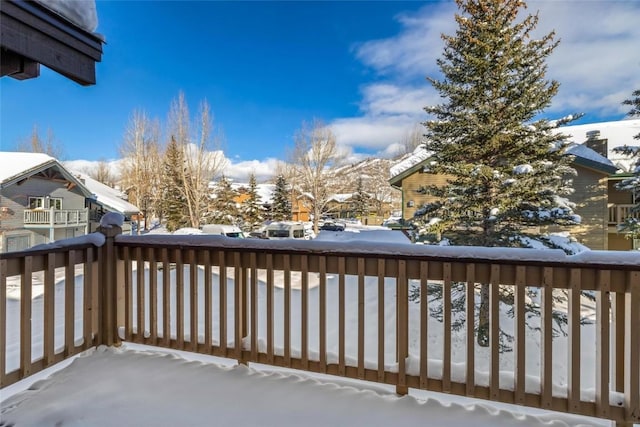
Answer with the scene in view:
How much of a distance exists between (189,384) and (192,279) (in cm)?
67

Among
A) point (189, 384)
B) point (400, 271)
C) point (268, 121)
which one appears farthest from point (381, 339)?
point (268, 121)

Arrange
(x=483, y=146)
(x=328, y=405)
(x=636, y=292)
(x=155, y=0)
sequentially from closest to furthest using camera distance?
(x=636, y=292) → (x=328, y=405) → (x=155, y=0) → (x=483, y=146)

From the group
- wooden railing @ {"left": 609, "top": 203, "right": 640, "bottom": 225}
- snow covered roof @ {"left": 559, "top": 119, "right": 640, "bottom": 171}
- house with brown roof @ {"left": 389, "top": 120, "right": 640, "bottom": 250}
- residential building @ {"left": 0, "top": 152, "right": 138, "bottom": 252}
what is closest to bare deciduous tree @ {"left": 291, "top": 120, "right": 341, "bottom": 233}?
house with brown roof @ {"left": 389, "top": 120, "right": 640, "bottom": 250}

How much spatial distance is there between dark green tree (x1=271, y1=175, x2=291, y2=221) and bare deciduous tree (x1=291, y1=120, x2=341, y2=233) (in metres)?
3.98

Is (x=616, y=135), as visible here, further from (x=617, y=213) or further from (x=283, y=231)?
(x=283, y=231)

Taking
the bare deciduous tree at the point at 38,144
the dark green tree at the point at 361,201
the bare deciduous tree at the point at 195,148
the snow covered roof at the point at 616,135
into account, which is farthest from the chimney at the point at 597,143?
the bare deciduous tree at the point at 38,144

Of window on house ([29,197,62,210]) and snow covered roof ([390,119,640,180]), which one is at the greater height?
snow covered roof ([390,119,640,180])

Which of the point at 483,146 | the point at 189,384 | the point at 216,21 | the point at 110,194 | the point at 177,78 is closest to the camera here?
the point at 189,384

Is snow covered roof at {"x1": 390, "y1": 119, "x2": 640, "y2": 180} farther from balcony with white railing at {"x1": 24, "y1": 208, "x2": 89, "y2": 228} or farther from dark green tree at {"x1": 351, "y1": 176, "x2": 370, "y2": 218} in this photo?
dark green tree at {"x1": 351, "y1": 176, "x2": 370, "y2": 218}

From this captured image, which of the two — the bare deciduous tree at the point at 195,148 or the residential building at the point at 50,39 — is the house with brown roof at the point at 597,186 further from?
the bare deciduous tree at the point at 195,148

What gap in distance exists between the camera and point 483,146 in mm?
6668

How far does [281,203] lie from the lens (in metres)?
26.4

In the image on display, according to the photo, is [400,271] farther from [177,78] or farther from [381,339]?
[177,78]

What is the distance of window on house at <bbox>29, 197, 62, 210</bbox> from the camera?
15148 millimetres
